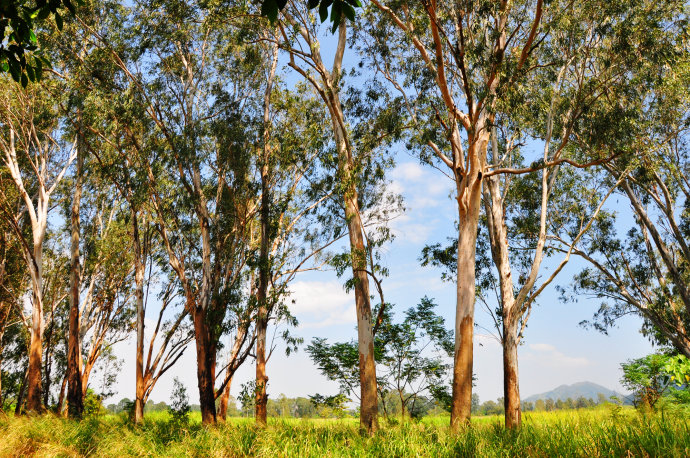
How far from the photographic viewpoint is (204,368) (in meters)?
12.6

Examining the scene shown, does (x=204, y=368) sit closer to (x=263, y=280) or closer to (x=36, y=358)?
(x=263, y=280)

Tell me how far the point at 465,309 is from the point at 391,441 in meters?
4.77

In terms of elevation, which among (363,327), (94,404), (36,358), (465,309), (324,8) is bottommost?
(94,404)

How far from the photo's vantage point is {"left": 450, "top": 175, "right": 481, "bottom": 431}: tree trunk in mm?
9648

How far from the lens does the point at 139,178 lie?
1425 cm

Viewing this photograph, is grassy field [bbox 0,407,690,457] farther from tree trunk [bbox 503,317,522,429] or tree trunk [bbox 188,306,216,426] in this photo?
tree trunk [bbox 503,317,522,429]

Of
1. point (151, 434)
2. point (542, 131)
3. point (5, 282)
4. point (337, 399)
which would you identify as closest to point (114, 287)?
point (5, 282)

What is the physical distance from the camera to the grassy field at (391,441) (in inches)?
169

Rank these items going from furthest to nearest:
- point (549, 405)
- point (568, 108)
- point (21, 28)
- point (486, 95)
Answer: point (549, 405) → point (568, 108) → point (486, 95) → point (21, 28)

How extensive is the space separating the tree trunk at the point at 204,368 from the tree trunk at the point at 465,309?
6.06m

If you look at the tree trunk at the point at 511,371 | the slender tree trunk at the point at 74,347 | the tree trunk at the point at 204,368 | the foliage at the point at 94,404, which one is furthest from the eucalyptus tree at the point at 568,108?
the foliage at the point at 94,404

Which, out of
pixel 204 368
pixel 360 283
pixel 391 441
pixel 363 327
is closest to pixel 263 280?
pixel 204 368

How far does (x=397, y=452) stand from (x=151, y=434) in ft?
17.5

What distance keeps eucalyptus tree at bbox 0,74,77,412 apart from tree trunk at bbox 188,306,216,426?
6.18 m
